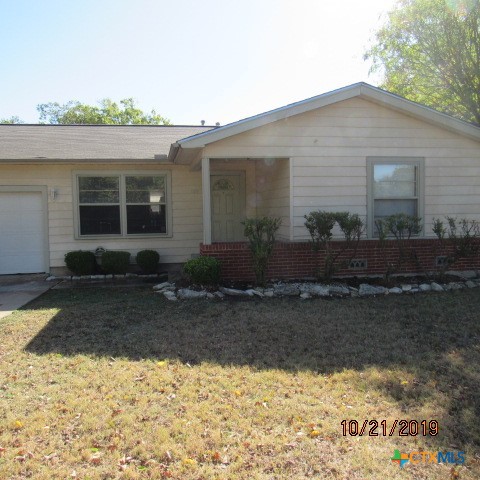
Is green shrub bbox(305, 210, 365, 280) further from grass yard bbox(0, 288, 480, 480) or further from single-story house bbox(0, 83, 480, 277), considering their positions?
grass yard bbox(0, 288, 480, 480)

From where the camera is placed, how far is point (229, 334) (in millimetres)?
5547

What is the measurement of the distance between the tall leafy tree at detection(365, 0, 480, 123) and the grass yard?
12.5 m

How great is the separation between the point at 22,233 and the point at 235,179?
5.36 metres

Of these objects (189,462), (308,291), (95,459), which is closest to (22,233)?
(308,291)

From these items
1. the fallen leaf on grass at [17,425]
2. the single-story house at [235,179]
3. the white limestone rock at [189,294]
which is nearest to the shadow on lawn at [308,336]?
the white limestone rock at [189,294]

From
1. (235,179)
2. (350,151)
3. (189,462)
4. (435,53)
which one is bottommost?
(189,462)

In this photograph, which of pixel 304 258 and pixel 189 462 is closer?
pixel 189 462

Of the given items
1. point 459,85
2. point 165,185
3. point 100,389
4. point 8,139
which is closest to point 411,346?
point 100,389

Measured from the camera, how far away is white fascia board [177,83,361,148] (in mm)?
8008

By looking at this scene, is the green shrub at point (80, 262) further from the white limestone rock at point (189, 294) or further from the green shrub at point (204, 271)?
the white limestone rock at point (189, 294)

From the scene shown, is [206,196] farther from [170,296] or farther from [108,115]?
[108,115]

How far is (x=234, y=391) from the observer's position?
3.87m
